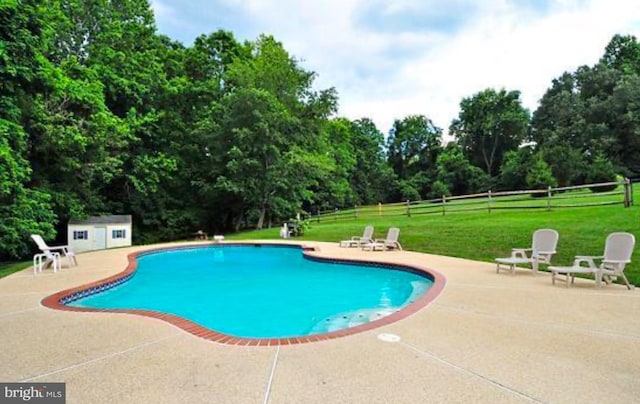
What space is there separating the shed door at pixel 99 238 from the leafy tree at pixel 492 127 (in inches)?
1489

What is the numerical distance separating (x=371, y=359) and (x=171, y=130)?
2166cm

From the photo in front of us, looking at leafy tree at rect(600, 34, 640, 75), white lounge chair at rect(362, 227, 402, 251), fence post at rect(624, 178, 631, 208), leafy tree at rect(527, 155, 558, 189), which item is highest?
leafy tree at rect(600, 34, 640, 75)

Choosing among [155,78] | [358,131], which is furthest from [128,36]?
[358,131]

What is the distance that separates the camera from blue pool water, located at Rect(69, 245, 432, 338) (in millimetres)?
5434

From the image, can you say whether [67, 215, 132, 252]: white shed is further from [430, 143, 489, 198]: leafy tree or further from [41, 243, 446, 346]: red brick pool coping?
[430, 143, 489, 198]: leafy tree

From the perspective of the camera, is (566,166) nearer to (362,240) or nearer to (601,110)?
(601,110)

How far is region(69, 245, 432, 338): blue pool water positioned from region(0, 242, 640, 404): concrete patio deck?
1484 mm

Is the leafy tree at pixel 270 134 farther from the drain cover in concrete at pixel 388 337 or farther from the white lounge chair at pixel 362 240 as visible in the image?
the drain cover in concrete at pixel 388 337

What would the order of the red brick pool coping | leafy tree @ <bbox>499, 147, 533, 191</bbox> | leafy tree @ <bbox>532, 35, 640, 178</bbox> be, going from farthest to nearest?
1. leafy tree @ <bbox>499, 147, 533, 191</bbox>
2. leafy tree @ <bbox>532, 35, 640, 178</bbox>
3. the red brick pool coping

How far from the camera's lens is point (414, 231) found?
1309 cm

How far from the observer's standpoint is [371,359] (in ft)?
10.1

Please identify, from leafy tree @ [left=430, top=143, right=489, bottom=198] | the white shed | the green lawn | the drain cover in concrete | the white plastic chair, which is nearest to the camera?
the drain cover in concrete

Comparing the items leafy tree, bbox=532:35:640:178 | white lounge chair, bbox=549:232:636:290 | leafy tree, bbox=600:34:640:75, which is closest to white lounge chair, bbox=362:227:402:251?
white lounge chair, bbox=549:232:636:290

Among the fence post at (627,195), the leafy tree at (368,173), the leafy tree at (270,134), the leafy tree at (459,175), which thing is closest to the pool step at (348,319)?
the fence post at (627,195)
